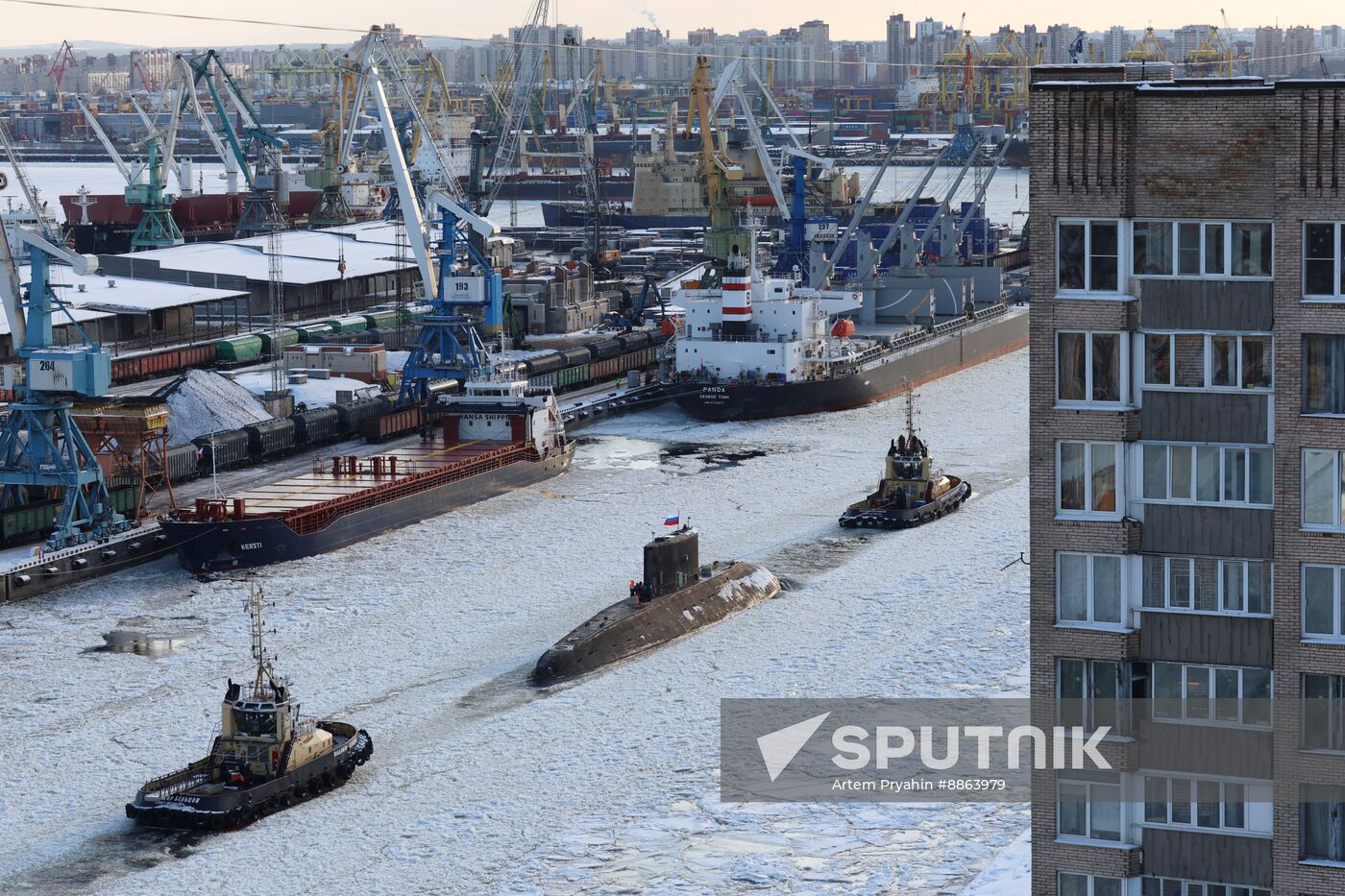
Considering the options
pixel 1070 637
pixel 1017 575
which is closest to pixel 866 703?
pixel 1017 575

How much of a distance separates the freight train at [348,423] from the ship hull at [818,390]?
607 centimetres

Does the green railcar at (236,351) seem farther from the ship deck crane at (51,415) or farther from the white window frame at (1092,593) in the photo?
the white window frame at (1092,593)

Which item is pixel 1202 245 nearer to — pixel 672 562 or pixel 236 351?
pixel 672 562

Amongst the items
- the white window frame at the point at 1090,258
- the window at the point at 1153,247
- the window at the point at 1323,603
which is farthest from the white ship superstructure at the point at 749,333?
the window at the point at 1323,603

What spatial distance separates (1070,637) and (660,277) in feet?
326

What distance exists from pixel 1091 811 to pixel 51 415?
128 feet

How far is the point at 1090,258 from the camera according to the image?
56.5 ft

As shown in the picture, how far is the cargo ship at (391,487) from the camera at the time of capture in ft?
163

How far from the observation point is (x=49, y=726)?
36500 millimetres

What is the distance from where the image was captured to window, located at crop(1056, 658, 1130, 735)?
684 inches

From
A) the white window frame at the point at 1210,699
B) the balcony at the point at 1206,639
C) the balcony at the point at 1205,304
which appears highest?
the balcony at the point at 1205,304

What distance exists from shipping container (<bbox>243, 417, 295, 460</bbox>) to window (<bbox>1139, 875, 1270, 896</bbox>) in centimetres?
4883

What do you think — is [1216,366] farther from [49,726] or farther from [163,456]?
[163,456]

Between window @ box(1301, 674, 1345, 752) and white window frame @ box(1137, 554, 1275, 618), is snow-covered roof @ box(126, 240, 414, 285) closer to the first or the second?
white window frame @ box(1137, 554, 1275, 618)
